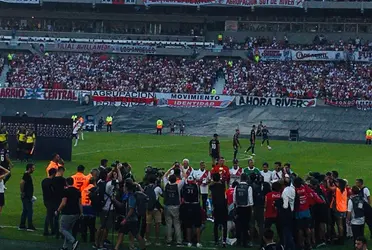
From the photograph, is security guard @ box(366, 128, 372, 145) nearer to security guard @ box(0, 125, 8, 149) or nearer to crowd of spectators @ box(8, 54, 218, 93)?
crowd of spectators @ box(8, 54, 218, 93)

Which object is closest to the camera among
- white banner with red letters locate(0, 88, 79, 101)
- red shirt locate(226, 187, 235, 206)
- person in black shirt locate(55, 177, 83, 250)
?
person in black shirt locate(55, 177, 83, 250)

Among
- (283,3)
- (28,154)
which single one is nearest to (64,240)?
(28,154)

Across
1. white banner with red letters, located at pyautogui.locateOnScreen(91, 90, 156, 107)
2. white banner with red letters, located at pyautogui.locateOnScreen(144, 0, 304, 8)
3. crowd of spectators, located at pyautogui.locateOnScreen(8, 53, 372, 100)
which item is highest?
white banner with red letters, located at pyautogui.locateOnScreen(144, 0, 304, 8)

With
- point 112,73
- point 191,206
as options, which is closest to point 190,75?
point 112,73

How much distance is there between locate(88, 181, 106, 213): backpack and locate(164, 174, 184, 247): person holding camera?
1662 millimetres

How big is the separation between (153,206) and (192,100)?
1885 inches

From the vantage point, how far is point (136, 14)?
86000mm

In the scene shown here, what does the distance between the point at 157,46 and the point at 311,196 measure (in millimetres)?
62557

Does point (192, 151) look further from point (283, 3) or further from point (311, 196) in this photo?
point (283, 3)

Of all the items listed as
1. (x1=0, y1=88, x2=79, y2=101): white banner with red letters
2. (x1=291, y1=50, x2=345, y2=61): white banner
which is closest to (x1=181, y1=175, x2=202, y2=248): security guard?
(x1=0, y1=88, x2=79, y2=101): white banner with red letters

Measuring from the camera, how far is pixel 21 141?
123ft

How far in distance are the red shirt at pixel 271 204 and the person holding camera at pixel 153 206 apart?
9.25ft

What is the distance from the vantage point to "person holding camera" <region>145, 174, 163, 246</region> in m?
20.4

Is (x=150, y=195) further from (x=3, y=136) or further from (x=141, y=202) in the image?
(x=3, y=136)
